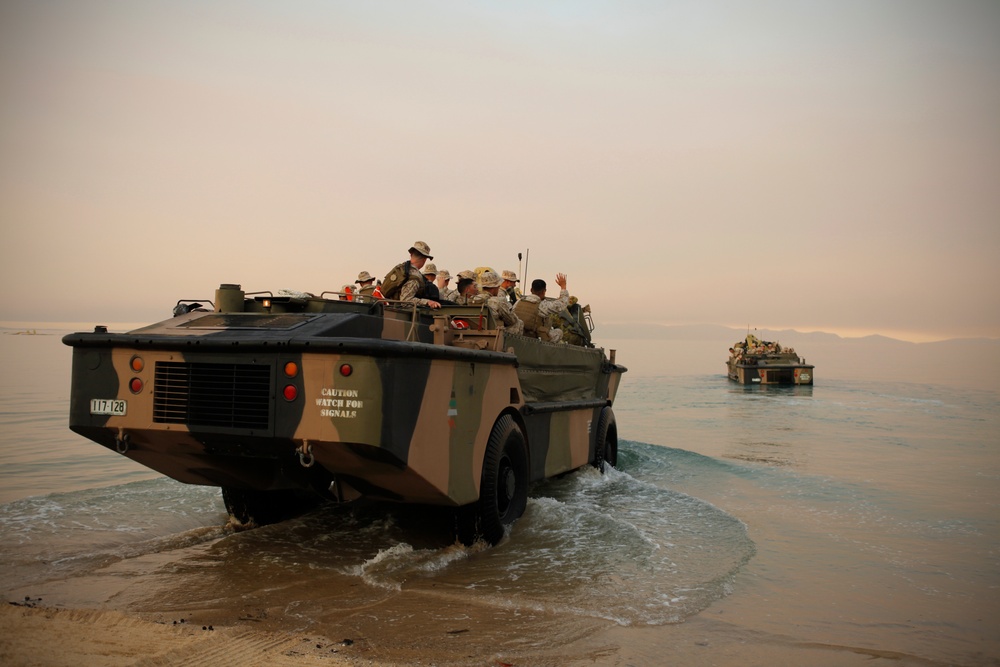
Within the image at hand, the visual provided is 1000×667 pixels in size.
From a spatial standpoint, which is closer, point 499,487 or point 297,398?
point 297,398

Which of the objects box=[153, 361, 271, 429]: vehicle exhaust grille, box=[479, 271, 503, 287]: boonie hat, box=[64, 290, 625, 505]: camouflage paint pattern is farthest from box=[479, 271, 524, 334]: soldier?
box=[153, 361, 271, 429]: vehicle exhaust grille

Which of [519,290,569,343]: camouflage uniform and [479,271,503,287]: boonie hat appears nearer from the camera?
[479,271,503,287]: boonie hat

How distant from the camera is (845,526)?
29.9 feet

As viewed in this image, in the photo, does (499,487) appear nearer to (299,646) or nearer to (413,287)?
(413,287)

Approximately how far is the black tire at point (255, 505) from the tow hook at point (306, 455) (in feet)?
6.69

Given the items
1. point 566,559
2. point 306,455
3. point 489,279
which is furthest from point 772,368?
point 306,455

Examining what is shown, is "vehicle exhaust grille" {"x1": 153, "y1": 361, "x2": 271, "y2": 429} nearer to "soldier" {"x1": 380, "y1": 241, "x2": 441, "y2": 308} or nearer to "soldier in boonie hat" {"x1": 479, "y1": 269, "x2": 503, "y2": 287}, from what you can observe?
"soldier" {"x1": 380, "y1": 241, "x2": 441, "y2": 308}

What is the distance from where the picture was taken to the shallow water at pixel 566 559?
5.34m

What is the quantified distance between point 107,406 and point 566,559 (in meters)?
3.35

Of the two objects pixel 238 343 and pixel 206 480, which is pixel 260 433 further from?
pixel 206 480

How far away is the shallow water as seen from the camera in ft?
17.5

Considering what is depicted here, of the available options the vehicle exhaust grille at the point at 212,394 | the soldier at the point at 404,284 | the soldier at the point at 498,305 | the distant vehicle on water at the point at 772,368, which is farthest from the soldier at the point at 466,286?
the distant vehicle on water at the point at 772,368

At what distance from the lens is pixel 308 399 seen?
5.40 m

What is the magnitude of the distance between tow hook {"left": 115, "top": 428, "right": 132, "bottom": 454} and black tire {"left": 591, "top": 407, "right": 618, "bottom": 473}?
6.24 m
